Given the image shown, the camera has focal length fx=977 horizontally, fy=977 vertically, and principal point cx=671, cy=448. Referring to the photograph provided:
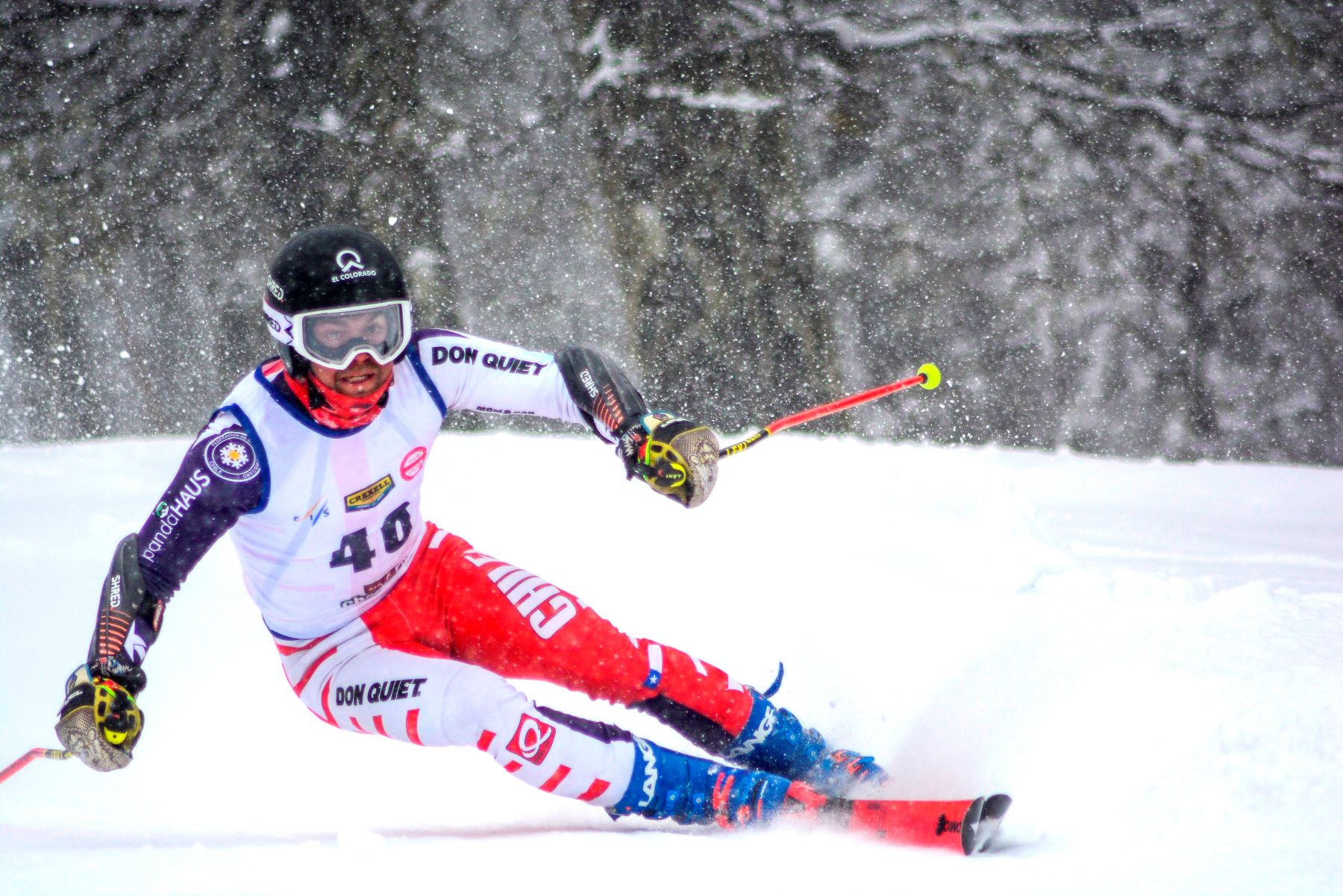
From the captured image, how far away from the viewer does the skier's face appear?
194 cm

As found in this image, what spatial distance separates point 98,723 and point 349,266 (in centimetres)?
94

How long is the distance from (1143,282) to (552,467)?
343 cm

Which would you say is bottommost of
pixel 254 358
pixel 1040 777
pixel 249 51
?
pixel 1040 777

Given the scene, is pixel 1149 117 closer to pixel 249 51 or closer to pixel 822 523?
pixel 822 523

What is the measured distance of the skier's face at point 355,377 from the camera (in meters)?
1.94

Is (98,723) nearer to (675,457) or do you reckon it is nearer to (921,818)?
(675,457)

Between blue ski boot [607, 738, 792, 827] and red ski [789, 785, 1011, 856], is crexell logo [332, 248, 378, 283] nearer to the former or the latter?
blue ski boot [607, 738, 792, 827]

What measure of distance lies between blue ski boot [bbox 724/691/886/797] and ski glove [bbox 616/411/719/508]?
538 millimetres

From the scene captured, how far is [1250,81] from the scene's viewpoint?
17.8 ft

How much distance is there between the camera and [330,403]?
1.98 meters

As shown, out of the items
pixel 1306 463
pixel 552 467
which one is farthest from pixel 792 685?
pixel 1306 463

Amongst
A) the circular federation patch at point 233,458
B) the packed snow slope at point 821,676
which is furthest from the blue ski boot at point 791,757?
the circular federation patch at point 233,458

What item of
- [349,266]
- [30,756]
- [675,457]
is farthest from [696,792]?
[30,756]

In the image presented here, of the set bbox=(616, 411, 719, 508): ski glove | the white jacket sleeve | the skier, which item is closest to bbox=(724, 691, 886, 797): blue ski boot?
the skier
